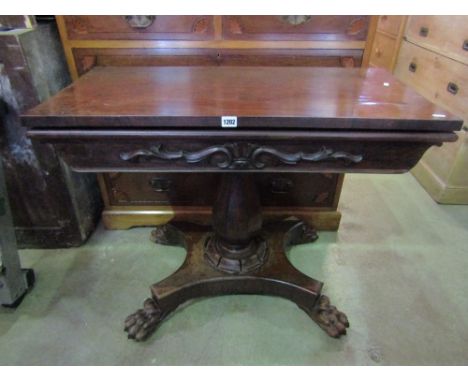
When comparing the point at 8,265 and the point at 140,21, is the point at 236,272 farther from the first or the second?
the point at 140,21

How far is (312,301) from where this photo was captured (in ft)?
3.33

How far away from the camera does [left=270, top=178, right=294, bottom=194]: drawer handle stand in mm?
1298

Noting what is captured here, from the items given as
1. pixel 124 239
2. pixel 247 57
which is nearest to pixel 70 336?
pixel 124 239

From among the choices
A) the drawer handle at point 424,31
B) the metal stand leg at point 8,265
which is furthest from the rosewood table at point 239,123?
the drawer handle at point 424,31

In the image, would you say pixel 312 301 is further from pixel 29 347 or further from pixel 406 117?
pixel 29 347

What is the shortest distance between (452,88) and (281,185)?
991 millimetres

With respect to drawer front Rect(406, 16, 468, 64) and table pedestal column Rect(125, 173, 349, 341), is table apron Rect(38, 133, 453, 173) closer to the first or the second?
table pedestal column Rect(125, 173, 349, 341)

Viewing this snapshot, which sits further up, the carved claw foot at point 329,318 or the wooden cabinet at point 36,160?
the wooden cabinet at point 36,160

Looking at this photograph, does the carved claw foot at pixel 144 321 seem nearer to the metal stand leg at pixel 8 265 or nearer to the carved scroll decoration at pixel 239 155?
the metal stand leg at pixel 8 265

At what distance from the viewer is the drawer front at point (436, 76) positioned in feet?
4.85

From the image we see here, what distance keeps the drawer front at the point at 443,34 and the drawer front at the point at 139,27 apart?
1185mm

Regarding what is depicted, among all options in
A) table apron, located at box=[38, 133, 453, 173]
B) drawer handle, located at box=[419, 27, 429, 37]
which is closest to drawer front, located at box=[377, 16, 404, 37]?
drawer handle, located at box=[419, 27, 429, 37]

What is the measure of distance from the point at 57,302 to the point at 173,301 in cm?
41

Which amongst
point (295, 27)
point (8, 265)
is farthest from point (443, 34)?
point (8, 265)
